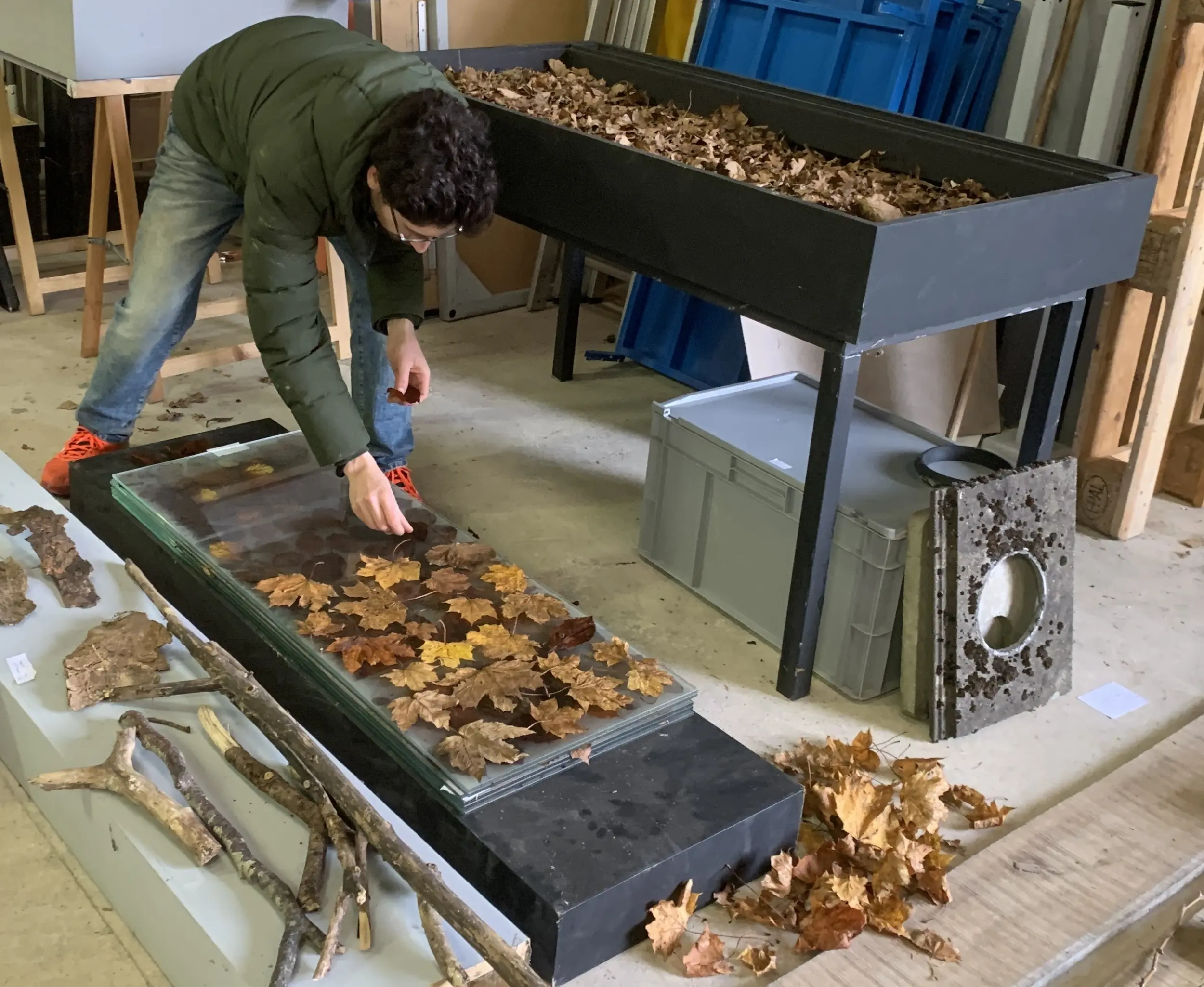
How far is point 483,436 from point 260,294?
144 cm

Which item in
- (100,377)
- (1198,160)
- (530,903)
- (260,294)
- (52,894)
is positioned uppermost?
(1198,160)

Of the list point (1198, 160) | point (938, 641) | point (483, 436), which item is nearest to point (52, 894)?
point (938, 641)

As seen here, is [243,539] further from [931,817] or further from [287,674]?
[931,817]

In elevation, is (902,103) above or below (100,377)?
above

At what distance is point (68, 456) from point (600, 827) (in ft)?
5.90

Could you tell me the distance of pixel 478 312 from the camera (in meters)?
4.58

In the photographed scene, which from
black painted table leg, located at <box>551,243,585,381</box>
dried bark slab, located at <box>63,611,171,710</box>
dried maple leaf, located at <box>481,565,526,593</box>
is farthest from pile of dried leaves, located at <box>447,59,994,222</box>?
dried bark slab, located at <box>63,611,171,710</box>

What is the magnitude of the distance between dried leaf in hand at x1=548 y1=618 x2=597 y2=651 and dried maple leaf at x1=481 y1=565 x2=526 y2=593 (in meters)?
0.13

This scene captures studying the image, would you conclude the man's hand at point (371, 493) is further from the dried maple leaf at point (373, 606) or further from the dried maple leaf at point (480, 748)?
the dried maple leaf at point (480, 748)

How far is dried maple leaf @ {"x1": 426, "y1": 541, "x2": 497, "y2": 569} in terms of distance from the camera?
7.93 feet

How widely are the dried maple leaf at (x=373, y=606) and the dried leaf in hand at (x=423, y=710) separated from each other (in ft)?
0.66

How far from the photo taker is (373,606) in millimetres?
2240

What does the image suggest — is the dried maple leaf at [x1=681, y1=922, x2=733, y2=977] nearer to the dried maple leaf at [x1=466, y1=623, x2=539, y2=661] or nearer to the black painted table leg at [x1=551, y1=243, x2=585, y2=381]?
the dried maple leaf at [x1=466, y1=623, x2=539, y2=661]

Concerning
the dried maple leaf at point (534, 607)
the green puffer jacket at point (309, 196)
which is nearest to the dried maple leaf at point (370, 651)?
the dried maple leaf at point (534, 607)
